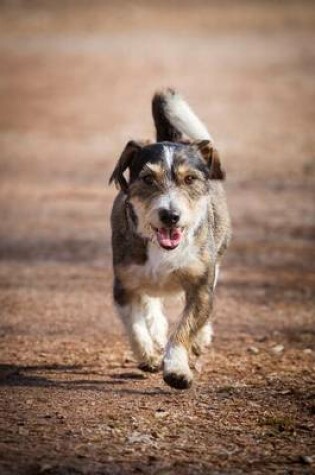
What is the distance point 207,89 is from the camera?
31.9 meters

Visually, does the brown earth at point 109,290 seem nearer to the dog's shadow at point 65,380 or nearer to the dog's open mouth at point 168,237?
the dog's shadow at point 65,380

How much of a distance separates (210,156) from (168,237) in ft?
3.09

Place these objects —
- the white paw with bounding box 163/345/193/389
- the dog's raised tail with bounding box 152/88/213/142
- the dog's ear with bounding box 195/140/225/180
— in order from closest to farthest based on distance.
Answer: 1. the white paw with bounding box 163/345/193/389
2. the dog's ear with bounding box 195/140/225/180
3. the dog's raised tail with bounding box 152/88/213/142

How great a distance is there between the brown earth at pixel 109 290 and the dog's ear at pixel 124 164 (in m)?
1.45

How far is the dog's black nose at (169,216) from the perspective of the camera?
6356 mm

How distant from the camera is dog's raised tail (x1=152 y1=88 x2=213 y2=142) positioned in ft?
25.9

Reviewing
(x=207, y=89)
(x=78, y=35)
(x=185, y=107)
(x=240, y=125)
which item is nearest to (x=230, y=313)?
(x=185, y=107)

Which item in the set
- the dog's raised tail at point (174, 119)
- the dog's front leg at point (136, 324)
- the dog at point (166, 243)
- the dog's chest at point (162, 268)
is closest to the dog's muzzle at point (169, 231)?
the dog at point (166, 243)

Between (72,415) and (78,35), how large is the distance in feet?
134

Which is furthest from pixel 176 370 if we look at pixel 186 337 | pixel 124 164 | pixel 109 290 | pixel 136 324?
pixel 109 290

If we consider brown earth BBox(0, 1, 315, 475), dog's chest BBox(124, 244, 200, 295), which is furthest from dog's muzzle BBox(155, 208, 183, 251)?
brown earth BBox(0, 1, 315, 475)

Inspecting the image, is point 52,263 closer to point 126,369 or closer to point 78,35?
point 126,369

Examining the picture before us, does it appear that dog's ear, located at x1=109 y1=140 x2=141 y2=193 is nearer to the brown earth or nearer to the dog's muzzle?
the dog's muzzle

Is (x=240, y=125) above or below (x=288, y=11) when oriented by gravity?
below
